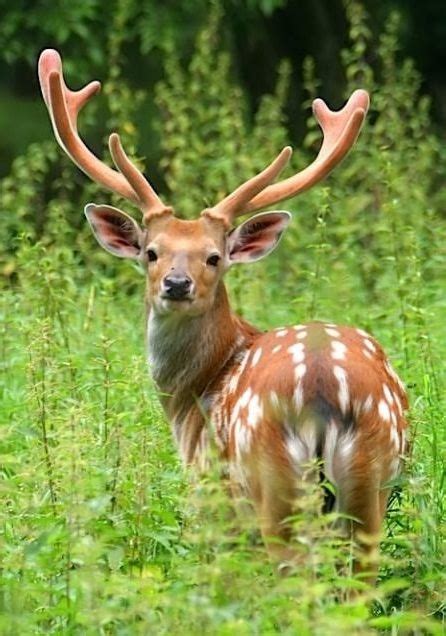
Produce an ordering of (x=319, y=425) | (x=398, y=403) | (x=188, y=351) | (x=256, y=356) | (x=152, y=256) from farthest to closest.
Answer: (x=152, y=256) < (x=188, y=351) < (x=256, y=356) < (x=398, y=403) < (x=319, y=425)

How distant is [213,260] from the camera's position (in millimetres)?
7117

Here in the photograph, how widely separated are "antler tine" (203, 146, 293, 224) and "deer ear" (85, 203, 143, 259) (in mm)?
306

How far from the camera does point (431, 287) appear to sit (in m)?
10.1

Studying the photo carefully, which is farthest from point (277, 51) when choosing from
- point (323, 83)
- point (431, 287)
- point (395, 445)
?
point (395, 445)

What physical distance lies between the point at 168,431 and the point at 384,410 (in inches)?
55.8

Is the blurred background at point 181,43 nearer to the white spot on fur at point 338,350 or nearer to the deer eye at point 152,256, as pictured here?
the deer eye at point 152,256

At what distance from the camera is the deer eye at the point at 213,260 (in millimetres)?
7092

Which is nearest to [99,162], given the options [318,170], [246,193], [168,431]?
[246,193]

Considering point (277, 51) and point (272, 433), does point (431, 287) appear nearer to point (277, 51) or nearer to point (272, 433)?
point (272, 433)

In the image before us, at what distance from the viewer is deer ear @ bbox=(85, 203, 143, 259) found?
741cm

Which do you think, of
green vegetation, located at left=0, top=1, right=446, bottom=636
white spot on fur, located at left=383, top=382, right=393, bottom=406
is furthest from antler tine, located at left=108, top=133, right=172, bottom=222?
white spot on fur, located at left=383, top=382, right=393, bottom=406

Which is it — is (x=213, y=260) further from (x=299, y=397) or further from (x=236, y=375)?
(x=299, y=397)

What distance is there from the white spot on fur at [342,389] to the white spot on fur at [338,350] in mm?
91

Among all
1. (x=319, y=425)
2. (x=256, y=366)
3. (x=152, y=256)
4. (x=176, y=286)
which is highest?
(x=152, y=256)
